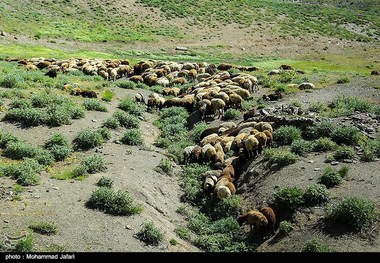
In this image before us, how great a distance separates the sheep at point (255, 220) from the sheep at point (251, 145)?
453 cm

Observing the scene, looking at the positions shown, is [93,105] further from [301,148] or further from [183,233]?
[183,233]

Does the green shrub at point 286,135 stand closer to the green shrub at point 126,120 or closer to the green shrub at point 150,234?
the green shrub at point 126,120

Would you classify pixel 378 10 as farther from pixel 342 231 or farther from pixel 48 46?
pixel 342 231

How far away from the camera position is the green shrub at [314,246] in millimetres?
10409

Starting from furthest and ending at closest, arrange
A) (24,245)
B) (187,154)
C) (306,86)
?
1. (306,86)
2. (187,154)
3. (24,245)

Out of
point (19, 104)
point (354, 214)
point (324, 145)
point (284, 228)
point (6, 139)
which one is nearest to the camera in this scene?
point (354, 214)

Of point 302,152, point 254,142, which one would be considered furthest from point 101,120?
point 302,152

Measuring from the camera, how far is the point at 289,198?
12.8m

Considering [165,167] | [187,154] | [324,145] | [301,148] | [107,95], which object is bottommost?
[107,95]

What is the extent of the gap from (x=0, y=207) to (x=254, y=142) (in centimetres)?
967

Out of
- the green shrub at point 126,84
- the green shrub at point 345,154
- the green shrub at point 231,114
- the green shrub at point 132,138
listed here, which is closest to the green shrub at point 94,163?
the green shrub at point 132,138

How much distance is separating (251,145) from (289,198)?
14.0 feet

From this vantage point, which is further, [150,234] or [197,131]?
[197,131]

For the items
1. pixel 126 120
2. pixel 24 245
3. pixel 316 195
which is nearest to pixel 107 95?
pixel 126 120
